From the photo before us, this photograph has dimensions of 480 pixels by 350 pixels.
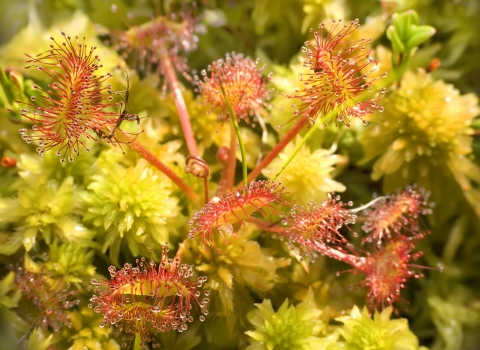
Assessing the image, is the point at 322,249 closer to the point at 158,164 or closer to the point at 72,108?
the point at 158,164

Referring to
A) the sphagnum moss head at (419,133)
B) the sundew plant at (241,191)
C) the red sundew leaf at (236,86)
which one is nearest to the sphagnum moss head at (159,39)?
the sundew plant at (241,191)

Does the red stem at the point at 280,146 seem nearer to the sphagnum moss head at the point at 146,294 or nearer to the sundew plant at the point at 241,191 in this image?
the sundew plant at the point at 241,191

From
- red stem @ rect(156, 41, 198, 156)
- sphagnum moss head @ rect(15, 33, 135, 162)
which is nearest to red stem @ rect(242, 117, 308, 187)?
red stem @ rect(156, 41, 198, 156)

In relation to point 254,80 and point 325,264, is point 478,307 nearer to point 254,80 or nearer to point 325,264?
point 325,264

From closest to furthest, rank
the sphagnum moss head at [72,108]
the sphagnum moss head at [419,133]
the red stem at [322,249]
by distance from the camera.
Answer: the sphagnum moss head at [72,108], the red stem at [322,249], the sphagnum moss head at [419,133]

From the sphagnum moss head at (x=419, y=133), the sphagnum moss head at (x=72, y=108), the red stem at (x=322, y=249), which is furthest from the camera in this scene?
the sphagnum moss head at (x=419, y=133)

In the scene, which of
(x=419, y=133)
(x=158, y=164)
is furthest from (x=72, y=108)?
(x=419, y=133)

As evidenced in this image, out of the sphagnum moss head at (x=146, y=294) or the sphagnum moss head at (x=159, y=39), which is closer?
the sphagnum moss head at (x=146, y=294)
